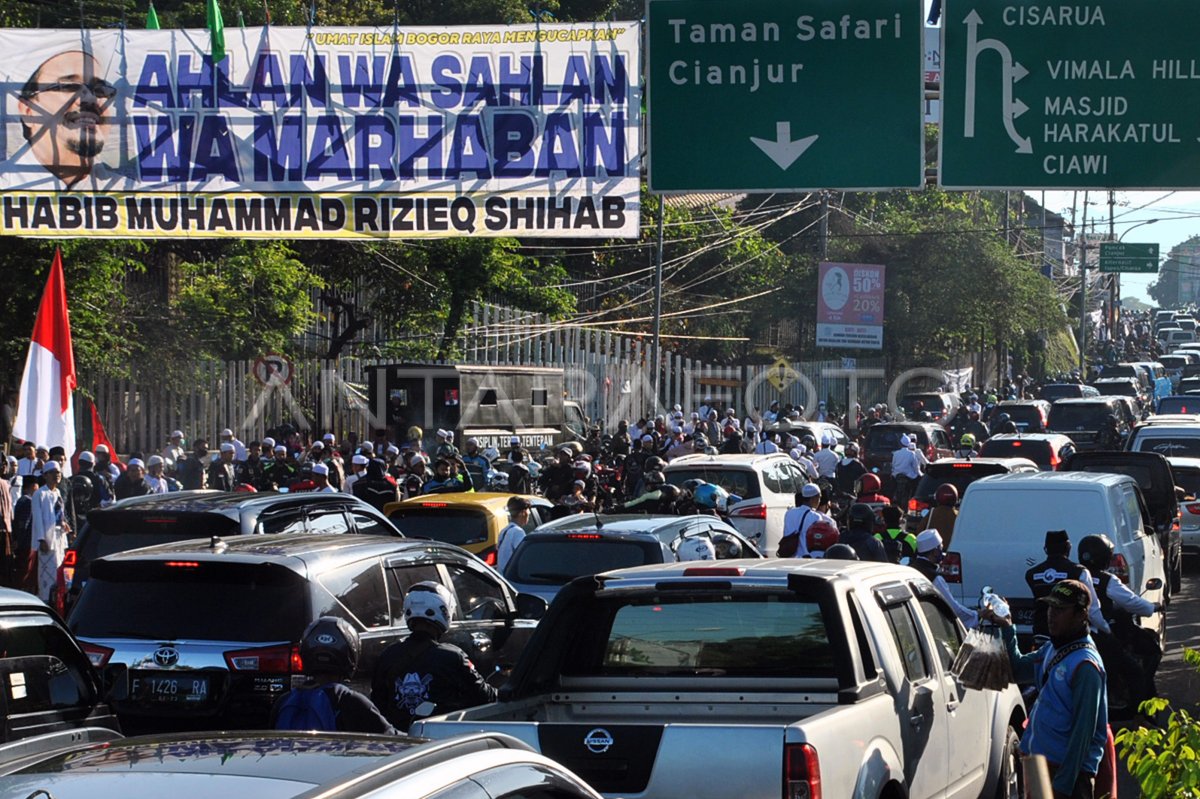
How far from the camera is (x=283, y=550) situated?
8.30 meters

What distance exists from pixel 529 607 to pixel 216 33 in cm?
980

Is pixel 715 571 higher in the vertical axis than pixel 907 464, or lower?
higher

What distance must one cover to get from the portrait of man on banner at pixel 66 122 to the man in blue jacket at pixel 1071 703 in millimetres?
12954

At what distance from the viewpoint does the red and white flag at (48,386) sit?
59.3 ft

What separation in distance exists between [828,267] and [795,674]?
43.5 m

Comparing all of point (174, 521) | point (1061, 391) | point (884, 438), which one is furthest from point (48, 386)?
point (1061, 391)

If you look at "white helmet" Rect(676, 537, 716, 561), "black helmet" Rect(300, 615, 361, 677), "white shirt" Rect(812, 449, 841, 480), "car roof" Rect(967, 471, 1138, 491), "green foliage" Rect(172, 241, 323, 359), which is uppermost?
"green foliage" Rect(172, 241, 323, 359)

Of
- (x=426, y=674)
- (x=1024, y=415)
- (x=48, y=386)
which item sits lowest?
(x=1024, y=415)

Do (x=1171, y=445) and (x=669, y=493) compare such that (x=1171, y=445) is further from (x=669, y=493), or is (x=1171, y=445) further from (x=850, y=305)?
(x=850, y=305)

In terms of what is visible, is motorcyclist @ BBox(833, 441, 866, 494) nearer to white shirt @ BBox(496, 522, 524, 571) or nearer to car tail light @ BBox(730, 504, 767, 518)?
car tail light @ BBox(730, 504, 767, 518)

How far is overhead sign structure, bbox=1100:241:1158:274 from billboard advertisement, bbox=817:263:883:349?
2784cm

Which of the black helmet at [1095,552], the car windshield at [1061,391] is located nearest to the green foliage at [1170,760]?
the black helmet at [1095,552]

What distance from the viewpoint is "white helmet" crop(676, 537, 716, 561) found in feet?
39.3

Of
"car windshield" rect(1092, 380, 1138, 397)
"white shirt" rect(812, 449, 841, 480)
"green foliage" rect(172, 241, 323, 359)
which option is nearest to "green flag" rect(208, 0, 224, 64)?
"white shirt" rect(812, 449, 841, 480)
